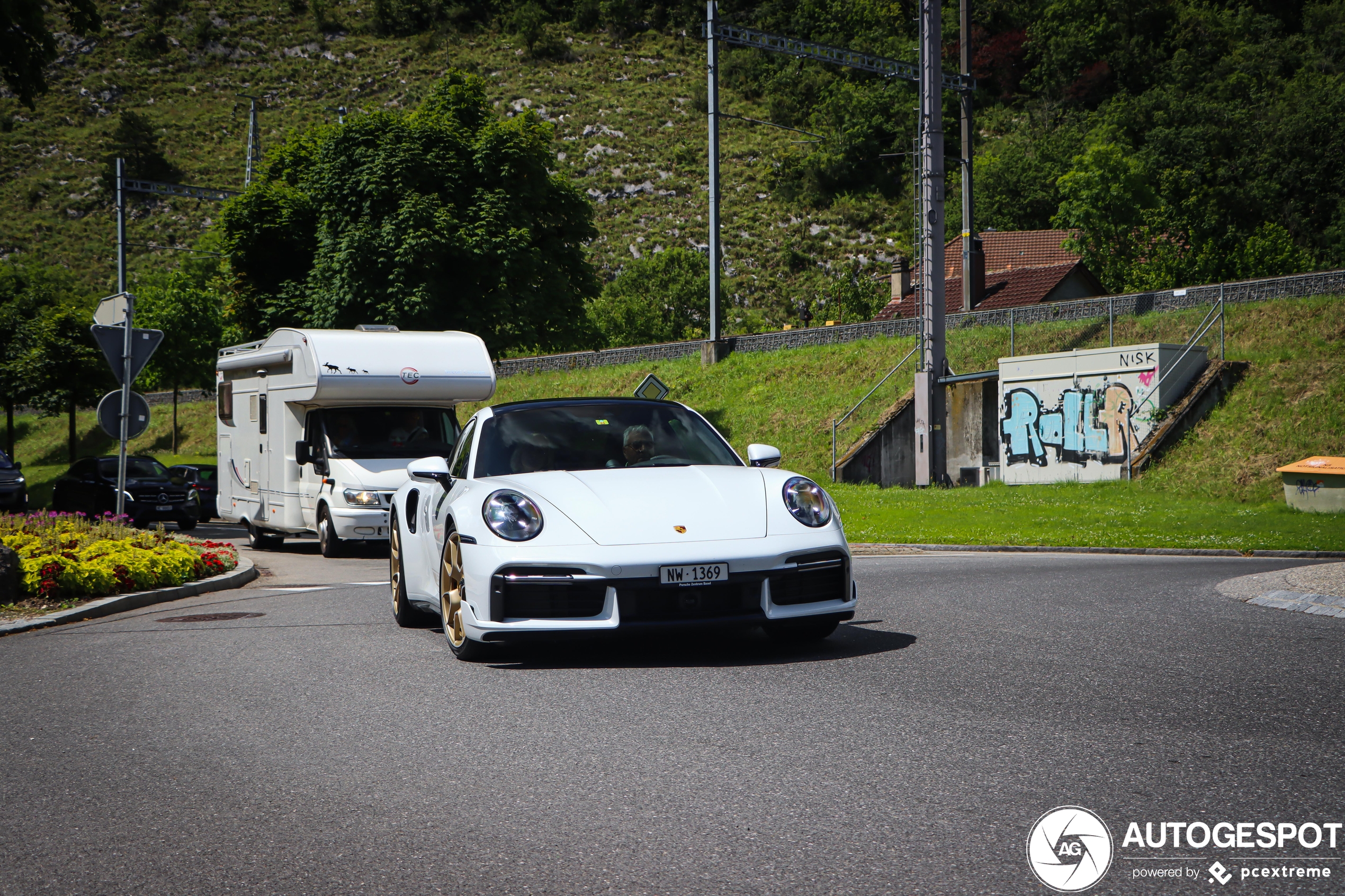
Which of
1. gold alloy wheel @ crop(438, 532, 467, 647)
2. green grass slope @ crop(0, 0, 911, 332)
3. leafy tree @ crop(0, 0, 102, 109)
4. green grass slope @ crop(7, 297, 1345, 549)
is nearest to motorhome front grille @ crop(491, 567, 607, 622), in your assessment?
gold alloy wheel @ crop(438, 532, 467, 647)

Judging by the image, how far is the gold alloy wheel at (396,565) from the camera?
30.9ft

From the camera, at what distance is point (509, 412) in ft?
27.4

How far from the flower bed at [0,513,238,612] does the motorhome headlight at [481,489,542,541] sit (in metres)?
5.98

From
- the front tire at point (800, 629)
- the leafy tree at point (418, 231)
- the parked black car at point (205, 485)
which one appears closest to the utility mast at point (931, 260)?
the leafy tree at point (418, 231)

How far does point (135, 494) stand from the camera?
2542cm

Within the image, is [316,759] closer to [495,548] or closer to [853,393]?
[495,548]

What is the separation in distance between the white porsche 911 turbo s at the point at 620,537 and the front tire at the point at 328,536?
9613mm

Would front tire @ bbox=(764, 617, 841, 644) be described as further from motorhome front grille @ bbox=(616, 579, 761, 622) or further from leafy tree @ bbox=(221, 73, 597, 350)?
leafy tree @ bbox=(221, 73, 597, 350)

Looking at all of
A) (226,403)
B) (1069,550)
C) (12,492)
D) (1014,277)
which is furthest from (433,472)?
(1014,277)

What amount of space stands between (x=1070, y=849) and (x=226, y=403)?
1941cm

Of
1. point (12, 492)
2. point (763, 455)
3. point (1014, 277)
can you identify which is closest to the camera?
point (763, 455)

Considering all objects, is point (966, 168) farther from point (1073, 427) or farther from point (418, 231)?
point (418, 231)

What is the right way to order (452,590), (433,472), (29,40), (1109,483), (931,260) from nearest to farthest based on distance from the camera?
(452,590) < (433,472) < (29,40) < (1109,483) < (931,260)

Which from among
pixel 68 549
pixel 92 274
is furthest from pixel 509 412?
pixel 92 274
